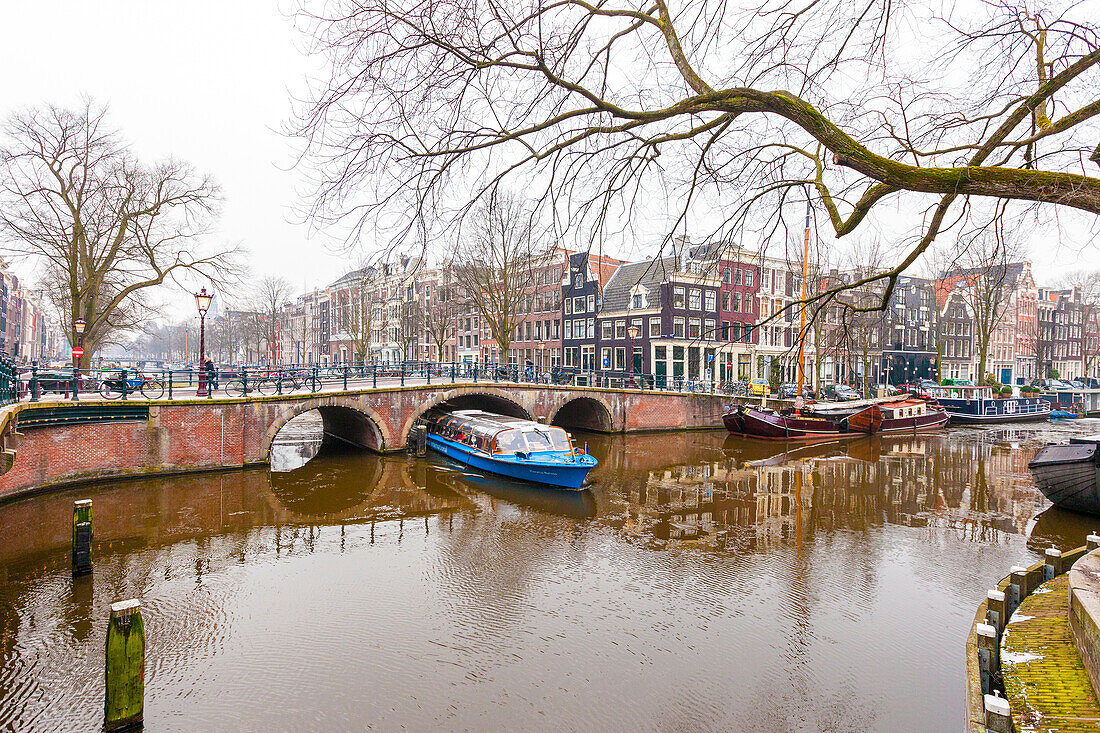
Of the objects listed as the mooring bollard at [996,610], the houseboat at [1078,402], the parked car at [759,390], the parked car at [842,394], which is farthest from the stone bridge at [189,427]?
the houseboat at [1078,402]

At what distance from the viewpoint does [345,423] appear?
27062 millimetres

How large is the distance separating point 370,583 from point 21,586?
18.1 ft

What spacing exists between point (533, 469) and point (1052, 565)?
12.4m

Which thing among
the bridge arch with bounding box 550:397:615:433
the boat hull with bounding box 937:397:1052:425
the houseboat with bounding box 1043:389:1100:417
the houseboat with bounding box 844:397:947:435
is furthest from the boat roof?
the houseboat with bounding box 1043:389:1100:417

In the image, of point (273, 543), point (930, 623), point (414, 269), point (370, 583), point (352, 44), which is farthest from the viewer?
point (273, 543)

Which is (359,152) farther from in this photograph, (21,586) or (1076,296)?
(1076,296)

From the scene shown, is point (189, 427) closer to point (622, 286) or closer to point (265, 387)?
point (265, 387)

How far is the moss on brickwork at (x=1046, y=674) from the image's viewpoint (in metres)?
4.30

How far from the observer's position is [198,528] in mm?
13125

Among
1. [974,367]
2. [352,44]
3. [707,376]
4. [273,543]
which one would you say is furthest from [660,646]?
[974,367]

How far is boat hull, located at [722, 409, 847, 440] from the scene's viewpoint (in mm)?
28938

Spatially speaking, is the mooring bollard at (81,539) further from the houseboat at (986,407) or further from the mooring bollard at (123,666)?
the houseboat at (986,407)

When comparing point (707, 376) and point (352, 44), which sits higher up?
point (352, 44)

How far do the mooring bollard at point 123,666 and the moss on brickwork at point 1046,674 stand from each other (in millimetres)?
7890
